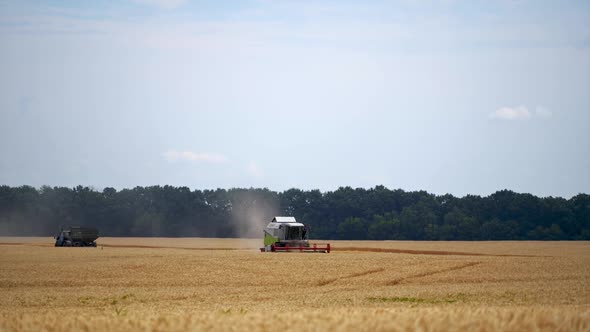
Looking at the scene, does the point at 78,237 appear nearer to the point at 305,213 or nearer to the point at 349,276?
the point at 349,276

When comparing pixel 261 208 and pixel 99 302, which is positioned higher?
pixel 261 208

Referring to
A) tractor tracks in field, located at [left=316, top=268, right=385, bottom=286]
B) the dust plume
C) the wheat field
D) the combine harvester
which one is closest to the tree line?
the dust plume

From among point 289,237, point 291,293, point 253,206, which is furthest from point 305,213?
point 291,293

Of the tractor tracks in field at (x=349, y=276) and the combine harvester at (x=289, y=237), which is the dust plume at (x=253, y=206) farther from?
the tractor tracks in field at (x=349, y=276)

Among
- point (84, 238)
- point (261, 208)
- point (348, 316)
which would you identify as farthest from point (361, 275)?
point (261, 208)

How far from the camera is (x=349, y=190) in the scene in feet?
580

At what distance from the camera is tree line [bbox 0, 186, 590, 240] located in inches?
5714

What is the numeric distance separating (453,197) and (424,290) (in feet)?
419

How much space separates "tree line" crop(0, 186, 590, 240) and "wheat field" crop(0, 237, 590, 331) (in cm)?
8513

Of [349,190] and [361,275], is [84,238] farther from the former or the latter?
[349,190]

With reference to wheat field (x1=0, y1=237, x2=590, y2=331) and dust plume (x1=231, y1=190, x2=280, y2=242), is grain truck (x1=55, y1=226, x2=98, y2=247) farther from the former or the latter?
dust plume (x1=231, y1=190, x2=280, y2=242)

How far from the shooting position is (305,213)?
560 feet

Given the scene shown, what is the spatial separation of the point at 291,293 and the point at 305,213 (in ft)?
425

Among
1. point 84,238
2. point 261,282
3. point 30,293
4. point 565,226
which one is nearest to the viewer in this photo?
point 30,293
